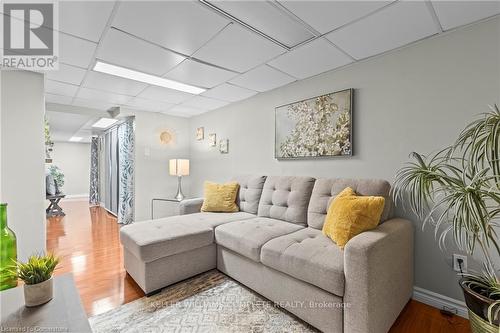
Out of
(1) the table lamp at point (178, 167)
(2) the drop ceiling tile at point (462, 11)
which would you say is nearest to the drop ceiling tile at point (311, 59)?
(2) the drop ceiling tile at point (462, 11)

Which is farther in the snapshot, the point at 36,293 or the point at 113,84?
the point at 113,84

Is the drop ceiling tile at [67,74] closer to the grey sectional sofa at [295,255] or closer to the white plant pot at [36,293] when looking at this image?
the grey sectional sofa at [295,255]

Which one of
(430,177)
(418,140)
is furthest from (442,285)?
(418,140)

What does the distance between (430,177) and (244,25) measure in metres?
1.67

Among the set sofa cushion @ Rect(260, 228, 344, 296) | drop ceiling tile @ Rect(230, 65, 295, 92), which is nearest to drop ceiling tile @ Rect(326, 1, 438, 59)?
drop ceiling tile @ Rect(230, 65, 295, 92)

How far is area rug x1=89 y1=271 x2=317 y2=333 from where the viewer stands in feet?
5.40

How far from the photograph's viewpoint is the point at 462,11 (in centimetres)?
162

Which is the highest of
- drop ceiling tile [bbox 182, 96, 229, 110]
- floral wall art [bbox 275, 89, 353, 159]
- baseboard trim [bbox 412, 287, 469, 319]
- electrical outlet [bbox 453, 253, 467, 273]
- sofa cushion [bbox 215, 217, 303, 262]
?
drop ceiling tile [bbox 182, 96, 229, 110]

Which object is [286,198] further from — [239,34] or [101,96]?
[101,96]

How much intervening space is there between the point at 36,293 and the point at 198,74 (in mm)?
2344

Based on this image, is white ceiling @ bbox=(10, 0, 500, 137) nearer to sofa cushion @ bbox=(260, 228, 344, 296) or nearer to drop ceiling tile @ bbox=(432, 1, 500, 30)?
drop ceiling tile @ bbox=(432, 1, 500, 30)

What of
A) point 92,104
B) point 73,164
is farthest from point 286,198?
point 73,164

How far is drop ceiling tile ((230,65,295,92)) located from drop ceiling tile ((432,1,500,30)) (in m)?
1.44

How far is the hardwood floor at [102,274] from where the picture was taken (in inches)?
66.8
